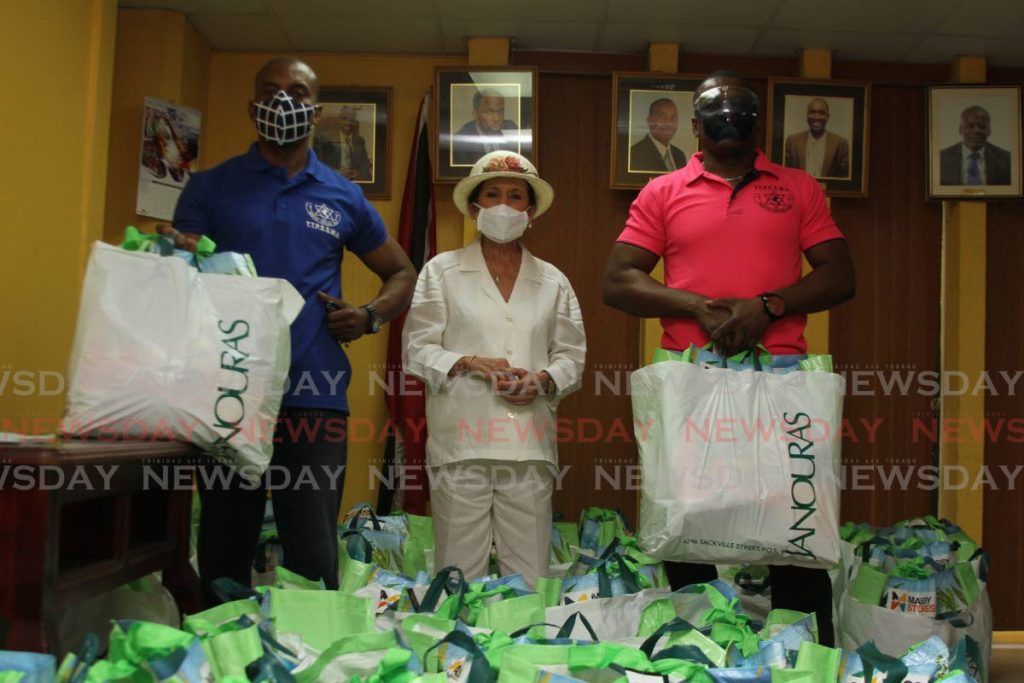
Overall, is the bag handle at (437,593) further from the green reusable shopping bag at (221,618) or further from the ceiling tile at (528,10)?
the ceiling tile at (528,10)

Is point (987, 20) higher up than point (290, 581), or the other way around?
point (987, 20)

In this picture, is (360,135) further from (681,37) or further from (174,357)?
(174,357)

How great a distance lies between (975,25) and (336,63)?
2.72 metres

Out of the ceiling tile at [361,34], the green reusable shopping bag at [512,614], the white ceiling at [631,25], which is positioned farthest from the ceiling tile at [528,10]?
the green reusable shopping bag at [512,614]

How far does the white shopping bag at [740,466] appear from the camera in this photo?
1.96m

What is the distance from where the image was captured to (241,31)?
13.6 feet

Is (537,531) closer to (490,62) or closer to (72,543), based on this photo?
(72,543)

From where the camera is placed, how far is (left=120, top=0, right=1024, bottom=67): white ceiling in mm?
3828

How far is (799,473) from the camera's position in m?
1.99

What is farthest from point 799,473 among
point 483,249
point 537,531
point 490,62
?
point 490,62

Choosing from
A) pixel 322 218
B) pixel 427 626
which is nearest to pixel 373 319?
pixel 322 218

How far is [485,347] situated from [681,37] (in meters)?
2.20

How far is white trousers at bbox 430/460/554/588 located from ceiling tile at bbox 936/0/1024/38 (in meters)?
2.64

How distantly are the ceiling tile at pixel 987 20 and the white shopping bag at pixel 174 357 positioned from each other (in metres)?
3.33
